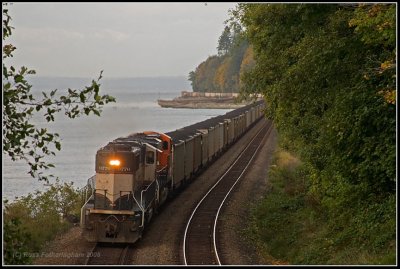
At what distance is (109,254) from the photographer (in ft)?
65.6

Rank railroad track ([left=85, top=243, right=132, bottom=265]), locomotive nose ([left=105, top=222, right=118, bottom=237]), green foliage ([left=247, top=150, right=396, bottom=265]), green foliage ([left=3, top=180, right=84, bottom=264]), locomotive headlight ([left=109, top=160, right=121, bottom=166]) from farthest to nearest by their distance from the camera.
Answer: green foliage ([left=3, top=180, right=84, bottom=264]) < locomotive headlight ([left=109, top=160, right=121, bottom=166]) < locomotive nose ([left=105, top=222, right=118, bottom=237]) < railroad track ([left=85, top=243, right=132, bottom=265]) < green foliage ([left=247, top=150, right=396, bottom=265])

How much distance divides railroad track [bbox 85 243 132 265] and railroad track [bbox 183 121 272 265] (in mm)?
2161

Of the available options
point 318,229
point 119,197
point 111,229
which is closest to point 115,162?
point 119,197

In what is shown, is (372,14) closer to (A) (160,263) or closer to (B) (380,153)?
(B) (380,153)

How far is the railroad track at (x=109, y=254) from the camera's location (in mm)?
19016

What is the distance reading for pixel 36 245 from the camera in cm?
2239

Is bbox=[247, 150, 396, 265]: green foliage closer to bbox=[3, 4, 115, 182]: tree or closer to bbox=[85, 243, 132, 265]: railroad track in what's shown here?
bbox=[85, 243, 132, 265]: railroad track

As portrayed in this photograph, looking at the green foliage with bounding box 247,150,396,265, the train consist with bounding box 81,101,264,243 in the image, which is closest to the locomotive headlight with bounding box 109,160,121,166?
the train consist with bounding box 81,101,264,243

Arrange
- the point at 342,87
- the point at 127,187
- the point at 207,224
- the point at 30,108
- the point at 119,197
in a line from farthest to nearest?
the point at 207,224, the point at 127,187, the point at 119,197, the point at 342,87, the point at 30,108

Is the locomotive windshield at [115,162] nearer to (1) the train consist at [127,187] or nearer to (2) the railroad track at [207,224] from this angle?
(1) the train consist at [127,187]

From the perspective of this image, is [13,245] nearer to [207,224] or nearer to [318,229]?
[207,224]

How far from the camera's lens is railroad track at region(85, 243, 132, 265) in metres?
19.0

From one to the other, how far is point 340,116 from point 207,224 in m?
9.71

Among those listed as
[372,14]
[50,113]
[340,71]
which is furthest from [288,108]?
[50,113]
